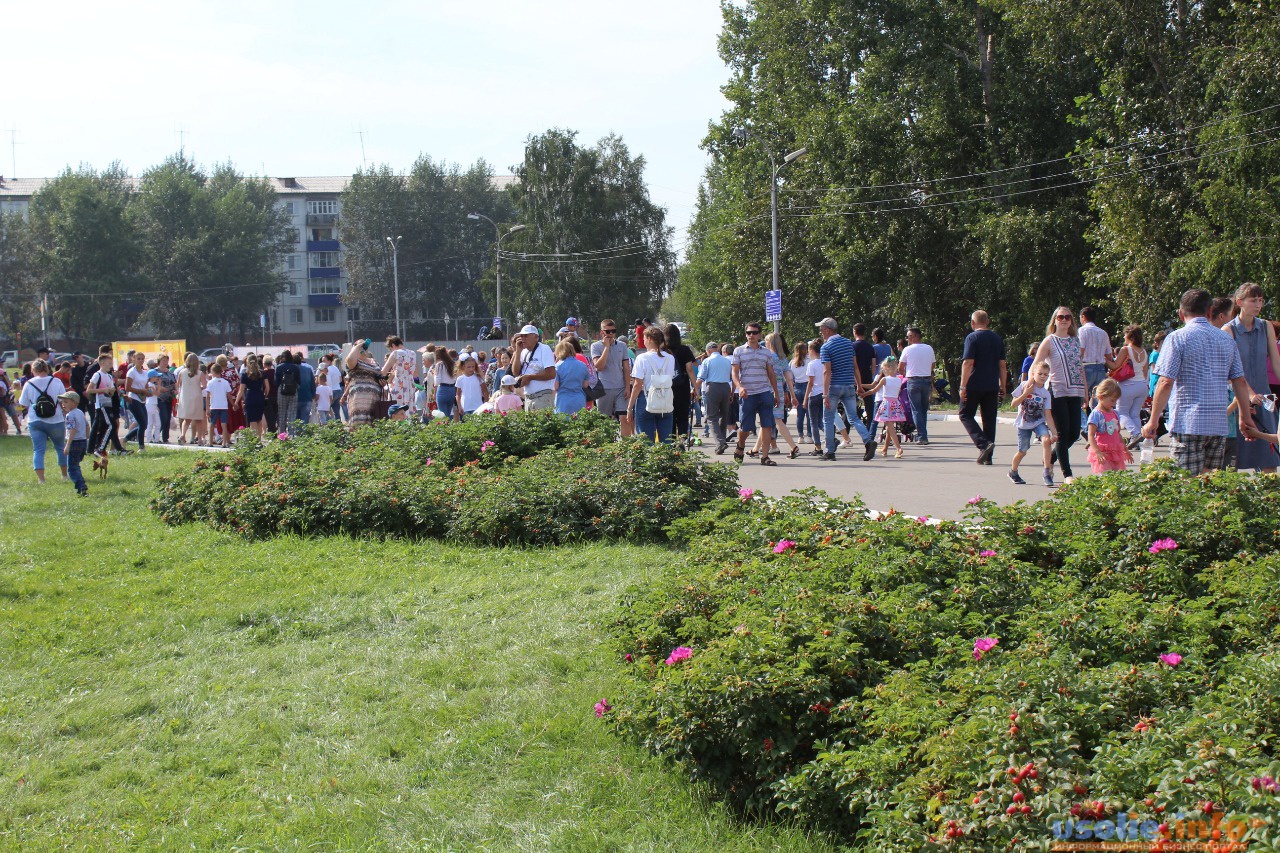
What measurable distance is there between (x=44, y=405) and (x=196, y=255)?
3218 inches

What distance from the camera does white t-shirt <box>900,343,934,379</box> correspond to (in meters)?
18.1

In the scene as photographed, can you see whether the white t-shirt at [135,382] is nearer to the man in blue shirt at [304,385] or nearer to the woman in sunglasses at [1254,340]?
the man in blue shirt at [304,385]

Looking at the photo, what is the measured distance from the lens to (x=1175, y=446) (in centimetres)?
845

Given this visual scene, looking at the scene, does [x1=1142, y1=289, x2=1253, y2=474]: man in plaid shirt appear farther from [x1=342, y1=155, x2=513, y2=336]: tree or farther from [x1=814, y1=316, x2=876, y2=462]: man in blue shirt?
[x1=342, y1=155, x2=513, y2=336]: tree

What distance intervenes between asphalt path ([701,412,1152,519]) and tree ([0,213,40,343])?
85.7m

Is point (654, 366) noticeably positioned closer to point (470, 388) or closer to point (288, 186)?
point (470, 388)

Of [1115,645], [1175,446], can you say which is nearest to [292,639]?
[1115,645]

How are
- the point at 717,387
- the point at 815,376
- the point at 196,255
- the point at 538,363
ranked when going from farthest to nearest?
the point at 196,255 → the point at 815,376 → the point at 717,387 → the point at 538,363

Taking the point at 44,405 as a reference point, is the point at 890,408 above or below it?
below

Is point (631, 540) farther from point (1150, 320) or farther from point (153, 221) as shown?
point (153, 221)

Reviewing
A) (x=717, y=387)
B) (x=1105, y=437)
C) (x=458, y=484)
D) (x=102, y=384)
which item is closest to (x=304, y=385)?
(x=102, y=384)

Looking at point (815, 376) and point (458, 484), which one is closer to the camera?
point (458, 484)

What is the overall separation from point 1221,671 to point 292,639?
17.3 ft

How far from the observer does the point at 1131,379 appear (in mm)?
14133
